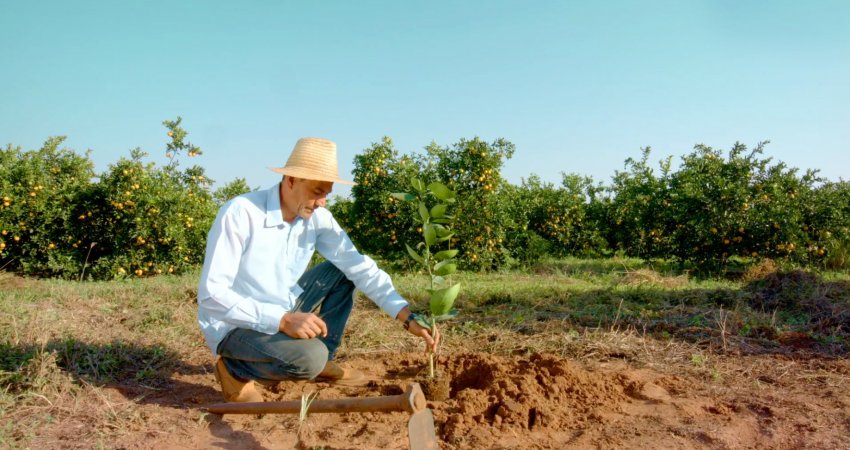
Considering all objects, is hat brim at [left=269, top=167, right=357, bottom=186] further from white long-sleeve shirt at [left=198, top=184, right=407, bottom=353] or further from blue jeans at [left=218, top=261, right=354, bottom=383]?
blue jeans at [left=218, top=261, right=354, bottom=383]

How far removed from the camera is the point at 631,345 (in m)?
4.05

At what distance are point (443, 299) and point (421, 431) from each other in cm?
96

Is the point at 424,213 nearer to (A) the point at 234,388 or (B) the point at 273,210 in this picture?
(B) the point at 273,210

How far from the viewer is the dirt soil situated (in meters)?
2.60

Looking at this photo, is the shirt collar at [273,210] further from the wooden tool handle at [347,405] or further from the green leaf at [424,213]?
the wooden tool handle at [347,405]

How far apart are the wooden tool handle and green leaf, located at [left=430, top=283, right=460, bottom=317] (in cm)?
84

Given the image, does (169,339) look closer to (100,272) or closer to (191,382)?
(191,382)

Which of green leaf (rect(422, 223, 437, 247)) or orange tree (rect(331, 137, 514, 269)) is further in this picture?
orange tree (rect(331, 137, 514, 269))

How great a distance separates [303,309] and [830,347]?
3.77m

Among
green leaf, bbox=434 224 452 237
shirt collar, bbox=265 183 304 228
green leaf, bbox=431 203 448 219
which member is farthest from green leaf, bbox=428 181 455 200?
shirt collar, bbox=265 183 304 228

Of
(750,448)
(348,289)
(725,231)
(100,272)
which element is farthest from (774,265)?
(100,272)

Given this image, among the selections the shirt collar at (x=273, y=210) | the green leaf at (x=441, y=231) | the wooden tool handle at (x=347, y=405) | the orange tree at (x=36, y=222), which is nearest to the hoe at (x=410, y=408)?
the wooden tool handle at (x=347, y=405)

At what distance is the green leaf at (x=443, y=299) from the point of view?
119 inches

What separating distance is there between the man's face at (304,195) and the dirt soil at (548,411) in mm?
1038
